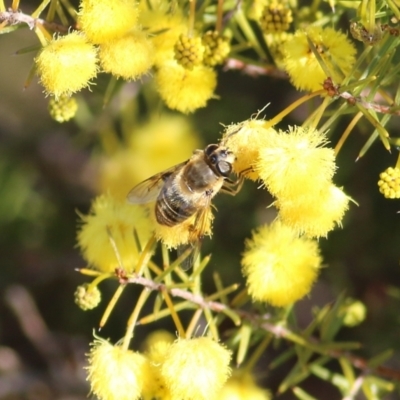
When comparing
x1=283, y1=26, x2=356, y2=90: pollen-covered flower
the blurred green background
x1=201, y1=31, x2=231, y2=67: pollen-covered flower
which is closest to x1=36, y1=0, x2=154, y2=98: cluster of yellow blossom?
x1=201, y1=31, x2=231, y2=67: pollen-covered flower

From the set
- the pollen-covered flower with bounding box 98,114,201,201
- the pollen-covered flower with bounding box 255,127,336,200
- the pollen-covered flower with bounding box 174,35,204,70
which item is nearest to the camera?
the pollen-covered flower with bounding box 255,127,336,200

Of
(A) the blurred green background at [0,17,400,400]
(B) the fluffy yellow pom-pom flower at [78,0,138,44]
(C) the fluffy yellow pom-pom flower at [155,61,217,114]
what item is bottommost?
(A) the blurred green background at [0,17,400,400]

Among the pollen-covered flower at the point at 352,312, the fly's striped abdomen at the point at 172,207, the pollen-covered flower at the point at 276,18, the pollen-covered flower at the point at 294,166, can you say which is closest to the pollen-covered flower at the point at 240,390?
the pollen-covered flower at the point at 352,312

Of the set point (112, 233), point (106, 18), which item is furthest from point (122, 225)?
point (106, 18)

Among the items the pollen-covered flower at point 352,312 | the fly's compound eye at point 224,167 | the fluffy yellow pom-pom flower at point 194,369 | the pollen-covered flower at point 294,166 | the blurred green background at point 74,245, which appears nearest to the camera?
the pollen-covered flower at point 294,166

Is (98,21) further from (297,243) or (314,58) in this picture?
(297,243)

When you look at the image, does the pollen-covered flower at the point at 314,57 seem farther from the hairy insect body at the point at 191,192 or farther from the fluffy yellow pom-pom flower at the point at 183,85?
the hairy insect body at the point at 191,192

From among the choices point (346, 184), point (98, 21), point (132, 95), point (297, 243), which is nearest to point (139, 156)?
point (132, 95)

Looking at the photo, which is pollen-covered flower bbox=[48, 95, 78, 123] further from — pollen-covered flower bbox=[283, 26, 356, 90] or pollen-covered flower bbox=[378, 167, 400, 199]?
pollen-covered flower bbox=[378, 167, 400, 199]
